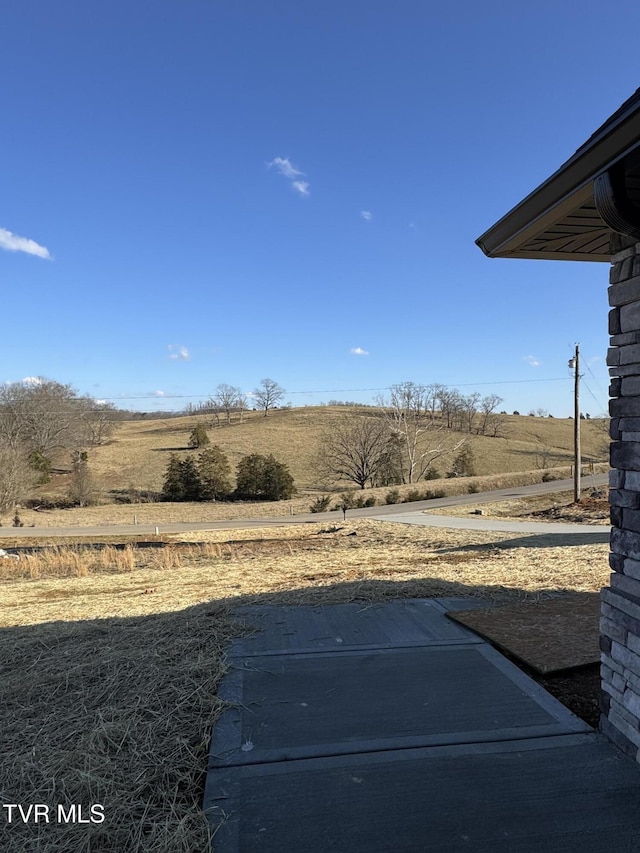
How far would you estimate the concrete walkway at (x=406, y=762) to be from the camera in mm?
2203

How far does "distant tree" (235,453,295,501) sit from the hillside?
4676mm

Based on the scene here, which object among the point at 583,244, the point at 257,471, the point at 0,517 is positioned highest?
the point at 583,244

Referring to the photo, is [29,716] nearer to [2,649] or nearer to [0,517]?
[2,649]

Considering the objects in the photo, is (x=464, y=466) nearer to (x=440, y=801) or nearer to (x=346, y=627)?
(x=346, y=627)

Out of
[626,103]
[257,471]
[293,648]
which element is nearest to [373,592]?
[293,648]

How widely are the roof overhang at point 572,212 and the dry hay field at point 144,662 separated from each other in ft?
10.4

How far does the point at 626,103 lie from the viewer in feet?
6.88

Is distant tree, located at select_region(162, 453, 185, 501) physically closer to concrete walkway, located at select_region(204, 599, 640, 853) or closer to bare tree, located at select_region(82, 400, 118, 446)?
bare tree, located at select_region(82, 400, 118, 446)

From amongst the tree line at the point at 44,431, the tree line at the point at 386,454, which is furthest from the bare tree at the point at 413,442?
the tree line at the point at 44,431

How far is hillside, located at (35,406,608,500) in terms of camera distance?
45906mm

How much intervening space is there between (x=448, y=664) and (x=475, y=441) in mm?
54228

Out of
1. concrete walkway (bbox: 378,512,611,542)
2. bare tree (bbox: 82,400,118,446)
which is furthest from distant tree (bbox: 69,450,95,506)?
concrete walkway (bbox: 378,512,611,542)

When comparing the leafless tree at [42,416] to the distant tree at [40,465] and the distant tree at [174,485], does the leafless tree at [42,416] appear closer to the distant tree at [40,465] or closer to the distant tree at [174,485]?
the distant tree at [40,465]

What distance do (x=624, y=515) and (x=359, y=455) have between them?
39.8 m
